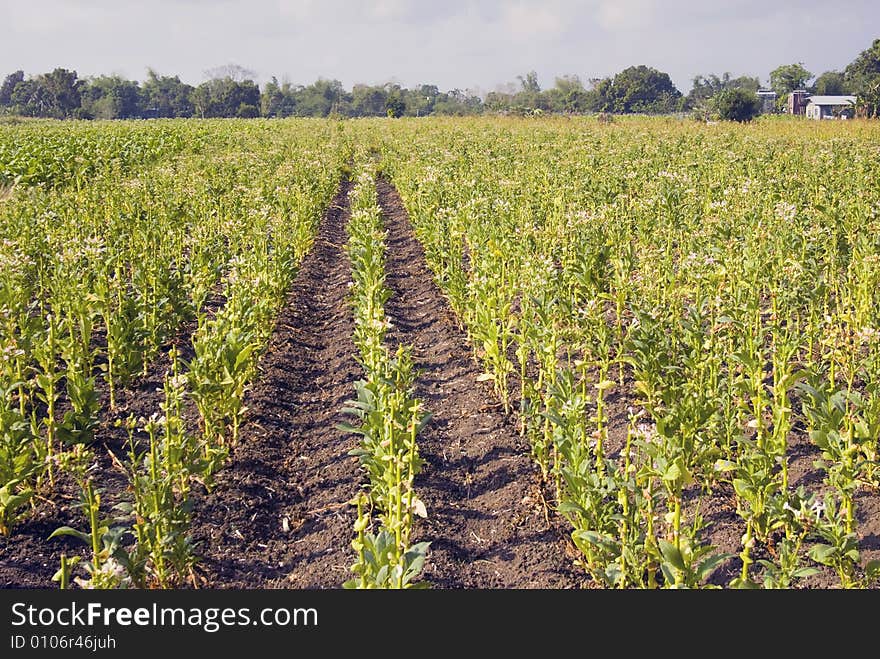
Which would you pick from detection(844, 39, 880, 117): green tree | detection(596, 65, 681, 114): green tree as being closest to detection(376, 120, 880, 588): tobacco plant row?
detection(844, 39, 880, 117): green tree

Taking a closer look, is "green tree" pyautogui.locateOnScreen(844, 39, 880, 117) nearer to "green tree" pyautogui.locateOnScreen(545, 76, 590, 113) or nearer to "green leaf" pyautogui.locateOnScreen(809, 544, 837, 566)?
"green tree" pyautogui.locateOnScreen(545, 76, 590, 113)

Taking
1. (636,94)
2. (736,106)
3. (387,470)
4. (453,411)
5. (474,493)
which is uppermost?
(636,94)

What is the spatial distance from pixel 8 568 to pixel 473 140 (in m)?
29.7

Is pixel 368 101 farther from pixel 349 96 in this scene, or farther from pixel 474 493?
pixel 474 493

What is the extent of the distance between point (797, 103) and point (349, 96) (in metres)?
91.0

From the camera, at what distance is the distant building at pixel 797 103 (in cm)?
7588

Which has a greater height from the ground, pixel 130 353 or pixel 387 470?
pixel 130 353

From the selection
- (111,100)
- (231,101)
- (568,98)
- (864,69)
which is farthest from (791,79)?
(111,100)

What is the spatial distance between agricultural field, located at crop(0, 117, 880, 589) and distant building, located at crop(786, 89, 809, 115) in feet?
232

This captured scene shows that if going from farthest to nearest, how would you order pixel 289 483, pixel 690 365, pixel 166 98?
1. pixel 166 98
2. pixel 289 483
3. pixel 690 365

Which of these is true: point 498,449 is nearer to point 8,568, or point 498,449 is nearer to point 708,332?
point 708,332

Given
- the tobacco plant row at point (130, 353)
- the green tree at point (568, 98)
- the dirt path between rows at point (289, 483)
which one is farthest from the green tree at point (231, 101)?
the dirt path between rows at point (289, 483)

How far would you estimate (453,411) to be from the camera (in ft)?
24.4

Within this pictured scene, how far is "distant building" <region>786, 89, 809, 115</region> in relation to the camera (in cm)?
7588
